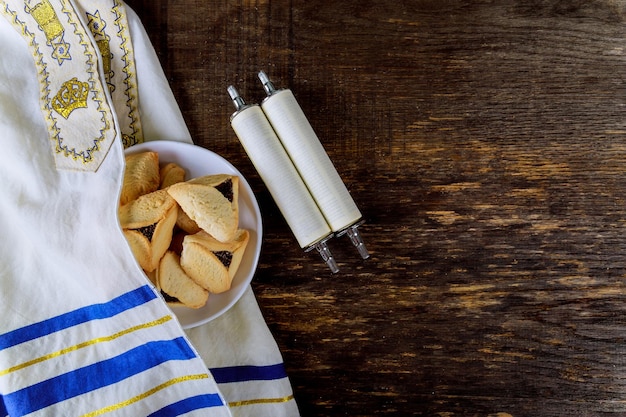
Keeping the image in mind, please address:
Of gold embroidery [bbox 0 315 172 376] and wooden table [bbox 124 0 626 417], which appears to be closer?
gold embroidery [bbox 0 315 172 376]

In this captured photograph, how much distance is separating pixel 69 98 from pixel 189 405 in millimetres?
380

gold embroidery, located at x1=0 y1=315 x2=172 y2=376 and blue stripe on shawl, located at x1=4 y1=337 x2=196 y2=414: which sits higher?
gold embroidery, located at x1=0 y1=315 x2=172 y2=376

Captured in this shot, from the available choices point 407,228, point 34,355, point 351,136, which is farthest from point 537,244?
point 34,355

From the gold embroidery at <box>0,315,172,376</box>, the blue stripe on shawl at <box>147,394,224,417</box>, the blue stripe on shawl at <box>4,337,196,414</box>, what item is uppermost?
the gold embroidery at <box>0,315,172,376</box>

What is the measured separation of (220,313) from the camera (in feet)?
2.42

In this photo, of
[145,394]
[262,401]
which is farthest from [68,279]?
[262,401]

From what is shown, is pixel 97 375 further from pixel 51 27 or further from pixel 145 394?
pixel 51 27

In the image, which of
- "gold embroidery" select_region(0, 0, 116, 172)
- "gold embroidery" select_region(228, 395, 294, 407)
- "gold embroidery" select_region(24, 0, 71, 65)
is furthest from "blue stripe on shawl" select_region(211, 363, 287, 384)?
"gold embroidery" select_region(24, 0, 71, 65)

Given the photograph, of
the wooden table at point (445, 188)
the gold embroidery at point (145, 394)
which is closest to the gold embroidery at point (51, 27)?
the wooden table at point (445, 188)

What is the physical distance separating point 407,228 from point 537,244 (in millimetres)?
168

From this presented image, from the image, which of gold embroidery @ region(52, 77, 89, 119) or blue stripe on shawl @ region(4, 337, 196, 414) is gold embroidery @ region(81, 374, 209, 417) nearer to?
blue stripe on shawl @ region(4, 337, 196, 414)

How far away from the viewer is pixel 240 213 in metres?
0.76

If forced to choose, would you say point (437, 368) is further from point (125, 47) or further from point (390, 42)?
point (125, 47)

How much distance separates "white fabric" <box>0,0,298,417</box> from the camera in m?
0.69
